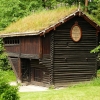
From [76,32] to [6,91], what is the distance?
47.6 feet

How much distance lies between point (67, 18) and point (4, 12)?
15.5 m

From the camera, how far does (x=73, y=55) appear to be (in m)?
25.3

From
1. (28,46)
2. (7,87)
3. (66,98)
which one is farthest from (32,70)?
(7,87)

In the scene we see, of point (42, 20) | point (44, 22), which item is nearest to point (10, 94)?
point (44, 22)

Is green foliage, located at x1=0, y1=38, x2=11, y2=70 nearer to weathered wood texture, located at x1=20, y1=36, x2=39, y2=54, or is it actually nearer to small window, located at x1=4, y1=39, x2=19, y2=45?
small window, located at x1=4, y1=39, x2=19, y2=45

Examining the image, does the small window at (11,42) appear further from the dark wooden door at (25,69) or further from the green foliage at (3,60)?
the dark wooden door at (25,69)

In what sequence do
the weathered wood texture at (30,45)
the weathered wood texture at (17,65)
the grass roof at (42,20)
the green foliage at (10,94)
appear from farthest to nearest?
the weathered wood texture at (17,65)
the weathered wood texture at (30,45)
the grass roof at (42,20)
the green foliage at (10,94)

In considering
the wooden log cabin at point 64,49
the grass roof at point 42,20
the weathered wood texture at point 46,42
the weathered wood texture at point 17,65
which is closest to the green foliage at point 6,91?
the wooden log cabin at point 64,49

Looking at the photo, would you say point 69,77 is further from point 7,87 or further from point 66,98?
point 7,87

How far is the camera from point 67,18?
2402 centimetres

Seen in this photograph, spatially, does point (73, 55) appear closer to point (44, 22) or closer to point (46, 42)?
point (46, 42)

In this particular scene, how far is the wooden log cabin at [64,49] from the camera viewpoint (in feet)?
80.0

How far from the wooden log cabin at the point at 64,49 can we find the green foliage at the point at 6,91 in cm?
1166

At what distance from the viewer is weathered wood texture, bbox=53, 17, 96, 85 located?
80.9 ft
